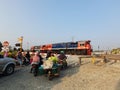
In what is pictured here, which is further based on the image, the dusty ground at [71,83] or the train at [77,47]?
the train at [77,47]

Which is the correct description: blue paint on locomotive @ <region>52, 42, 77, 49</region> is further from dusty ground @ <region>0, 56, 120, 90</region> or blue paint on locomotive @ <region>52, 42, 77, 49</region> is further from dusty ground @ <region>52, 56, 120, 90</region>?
dusty ground @ <region>0, 56, 120, 90</region>

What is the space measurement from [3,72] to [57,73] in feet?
12.3

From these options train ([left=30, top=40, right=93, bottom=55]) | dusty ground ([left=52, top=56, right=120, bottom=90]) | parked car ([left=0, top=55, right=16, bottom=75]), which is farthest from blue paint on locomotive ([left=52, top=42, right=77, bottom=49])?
dusty ground ([left=52, top=56, right=120, bottom=90])

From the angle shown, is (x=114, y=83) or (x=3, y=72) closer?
(x=114, y=83)

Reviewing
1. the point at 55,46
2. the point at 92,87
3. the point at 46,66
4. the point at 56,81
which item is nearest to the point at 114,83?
the point at 92,87

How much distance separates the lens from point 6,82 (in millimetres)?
9617

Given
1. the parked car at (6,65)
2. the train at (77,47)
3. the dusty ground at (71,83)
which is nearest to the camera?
the dusty ground at (71,83)

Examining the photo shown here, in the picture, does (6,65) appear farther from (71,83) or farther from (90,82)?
(90,82)

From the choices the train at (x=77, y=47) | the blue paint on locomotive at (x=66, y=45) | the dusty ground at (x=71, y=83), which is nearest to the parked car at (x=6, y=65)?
the dusty ground at (x=71, y=83)

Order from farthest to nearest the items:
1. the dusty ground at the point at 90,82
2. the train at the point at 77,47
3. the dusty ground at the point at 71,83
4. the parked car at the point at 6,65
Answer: the train at the point at 77,47, the parked car at the point at 6,65, the dusty ground at the point at 71,83, the dusty ground at the point at 90,82

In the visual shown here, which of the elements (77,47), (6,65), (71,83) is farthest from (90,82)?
(77,47)

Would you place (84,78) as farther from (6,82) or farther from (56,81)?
(6,82)

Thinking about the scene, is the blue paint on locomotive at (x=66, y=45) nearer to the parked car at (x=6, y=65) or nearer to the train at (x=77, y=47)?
the train at (x=77, y=47)

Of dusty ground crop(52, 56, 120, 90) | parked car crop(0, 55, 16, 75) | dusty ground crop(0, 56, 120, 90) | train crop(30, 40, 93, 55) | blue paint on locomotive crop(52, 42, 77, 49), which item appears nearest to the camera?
dusty ground crop(52, 56, 120, 90)
